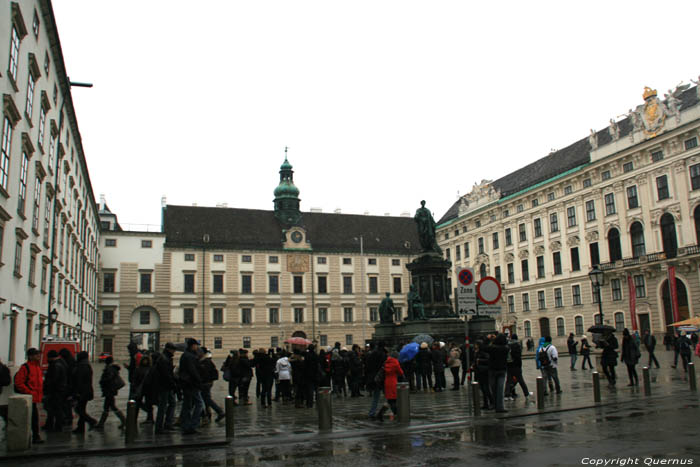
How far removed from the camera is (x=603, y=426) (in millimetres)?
11055

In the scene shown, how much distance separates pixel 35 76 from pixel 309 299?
50.1 m

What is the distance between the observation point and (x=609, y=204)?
54.0 metres

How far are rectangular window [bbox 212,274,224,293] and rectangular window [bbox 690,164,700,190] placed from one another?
46.6 meters

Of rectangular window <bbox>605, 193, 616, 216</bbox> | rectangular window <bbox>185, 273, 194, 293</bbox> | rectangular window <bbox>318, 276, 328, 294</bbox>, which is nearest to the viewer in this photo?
rectangular window <bbox>605, 193, 616, 216</bbox>

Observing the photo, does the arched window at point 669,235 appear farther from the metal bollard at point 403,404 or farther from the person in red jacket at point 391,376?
the metal bollard at point 403,404

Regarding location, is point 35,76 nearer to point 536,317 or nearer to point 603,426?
point 603,426

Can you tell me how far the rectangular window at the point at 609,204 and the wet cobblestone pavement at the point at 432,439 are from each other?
41339mm

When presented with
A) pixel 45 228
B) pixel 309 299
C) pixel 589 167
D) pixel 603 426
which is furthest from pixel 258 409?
pixel 309 299

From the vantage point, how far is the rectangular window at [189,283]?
6712cm

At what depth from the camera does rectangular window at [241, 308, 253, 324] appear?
6869 centimetres

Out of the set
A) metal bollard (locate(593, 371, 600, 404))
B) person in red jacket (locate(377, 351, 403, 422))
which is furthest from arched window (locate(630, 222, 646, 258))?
person in red jacket (locate(377, 351, 403, 422))

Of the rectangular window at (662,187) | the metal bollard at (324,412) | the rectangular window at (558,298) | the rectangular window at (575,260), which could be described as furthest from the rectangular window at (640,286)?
the metal bollard at (324,412)

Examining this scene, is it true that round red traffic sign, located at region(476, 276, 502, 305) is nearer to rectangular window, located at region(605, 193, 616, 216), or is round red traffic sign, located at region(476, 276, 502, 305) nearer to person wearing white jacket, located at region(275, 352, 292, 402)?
person wearing white jacket, located at region(275, 352, 292, 402)

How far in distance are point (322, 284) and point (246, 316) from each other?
982 cm
